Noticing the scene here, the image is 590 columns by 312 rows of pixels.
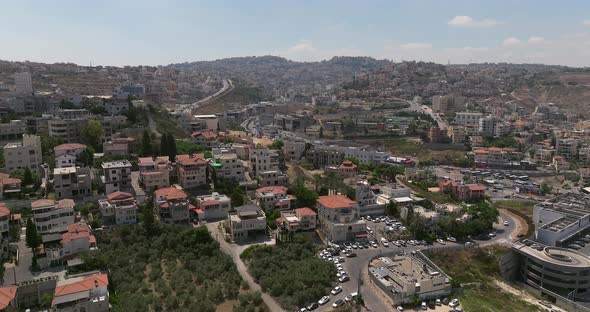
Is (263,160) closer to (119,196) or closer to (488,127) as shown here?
(119,196)

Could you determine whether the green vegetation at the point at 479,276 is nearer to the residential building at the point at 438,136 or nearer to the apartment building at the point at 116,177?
the apartment building at the point at 116,177

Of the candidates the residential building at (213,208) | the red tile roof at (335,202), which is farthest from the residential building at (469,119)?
the residential building at (213,208)

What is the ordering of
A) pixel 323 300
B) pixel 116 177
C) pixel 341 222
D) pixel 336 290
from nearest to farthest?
pixel 323 300 < pixel 336 290 < pixel 341 222 < pixel 116 177

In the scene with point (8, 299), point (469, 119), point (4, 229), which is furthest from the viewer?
point (469, 119)

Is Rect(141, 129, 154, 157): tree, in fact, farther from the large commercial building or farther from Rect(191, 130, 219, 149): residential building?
the large commercial building

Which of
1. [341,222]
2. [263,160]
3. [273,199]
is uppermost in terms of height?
[263,160]

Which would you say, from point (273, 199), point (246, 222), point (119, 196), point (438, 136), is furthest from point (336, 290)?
point (438, 136)

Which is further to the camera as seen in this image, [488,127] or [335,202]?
[488,127]
